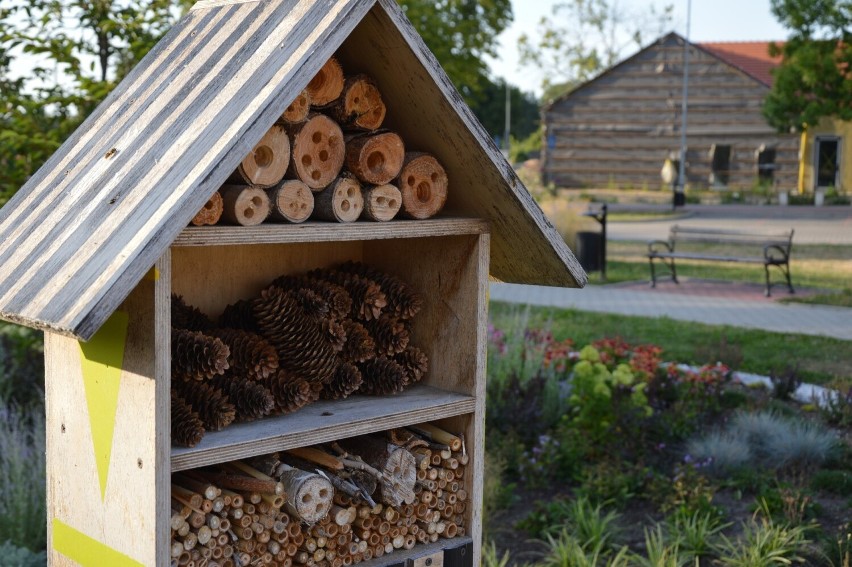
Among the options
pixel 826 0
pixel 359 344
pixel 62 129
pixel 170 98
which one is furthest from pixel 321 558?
pixel 826 0

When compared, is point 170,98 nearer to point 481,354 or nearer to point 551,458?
point 481,354

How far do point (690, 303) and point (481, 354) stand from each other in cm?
1047

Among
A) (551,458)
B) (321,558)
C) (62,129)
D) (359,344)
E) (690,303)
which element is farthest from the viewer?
→ (690,303)

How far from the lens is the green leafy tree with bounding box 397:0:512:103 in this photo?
31.2 ft

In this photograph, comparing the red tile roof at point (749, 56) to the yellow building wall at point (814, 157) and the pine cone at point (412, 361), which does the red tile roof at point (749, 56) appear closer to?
the yellow building wall at point (814, 157)

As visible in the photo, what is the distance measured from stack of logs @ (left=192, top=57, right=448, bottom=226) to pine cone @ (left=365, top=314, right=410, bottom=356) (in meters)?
0.38

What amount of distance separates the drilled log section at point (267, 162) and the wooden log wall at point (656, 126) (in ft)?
112

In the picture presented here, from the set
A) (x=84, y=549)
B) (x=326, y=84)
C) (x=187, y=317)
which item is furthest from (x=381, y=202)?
(x=84, y=549)

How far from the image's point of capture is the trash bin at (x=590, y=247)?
15805 mm

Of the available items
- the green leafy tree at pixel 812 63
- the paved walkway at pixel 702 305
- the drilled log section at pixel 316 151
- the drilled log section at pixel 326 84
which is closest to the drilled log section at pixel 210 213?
the drilled log section at pixel 316 151

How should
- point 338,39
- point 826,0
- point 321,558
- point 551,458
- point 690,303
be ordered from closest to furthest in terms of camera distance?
point 338,39
point 321,558
point 551,458
point 690,303
point 826,0

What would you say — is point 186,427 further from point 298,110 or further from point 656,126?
point 656,126

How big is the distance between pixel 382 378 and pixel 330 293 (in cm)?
28

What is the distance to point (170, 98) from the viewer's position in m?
2.56
